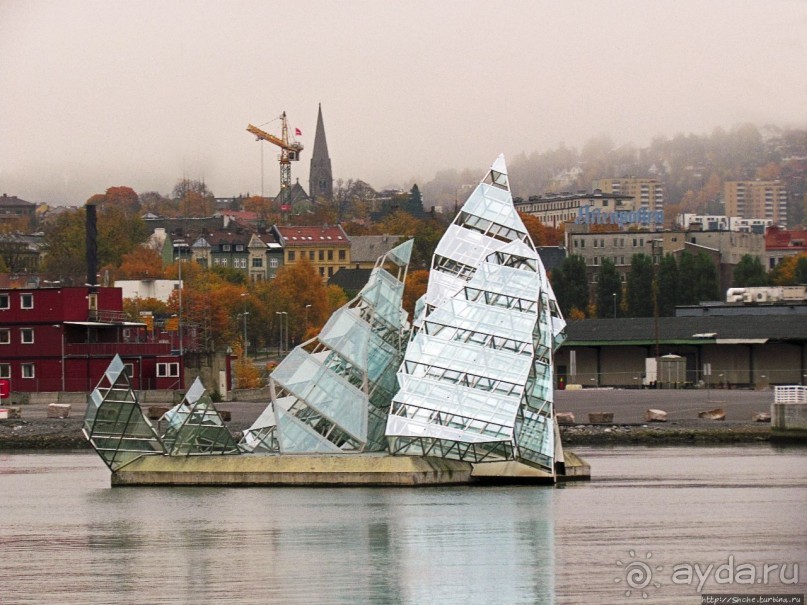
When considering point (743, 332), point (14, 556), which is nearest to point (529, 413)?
point (14, 556)

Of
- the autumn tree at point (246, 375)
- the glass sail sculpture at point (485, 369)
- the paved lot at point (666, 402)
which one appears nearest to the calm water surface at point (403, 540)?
the glass sail sculpture at point (485, 369)

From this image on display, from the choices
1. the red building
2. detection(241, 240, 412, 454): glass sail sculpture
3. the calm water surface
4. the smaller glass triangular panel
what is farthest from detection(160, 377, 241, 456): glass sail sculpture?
the red building

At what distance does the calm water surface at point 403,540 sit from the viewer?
153 ft

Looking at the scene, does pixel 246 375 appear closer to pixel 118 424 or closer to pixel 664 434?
pixel 664 434

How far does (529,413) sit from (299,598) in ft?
87.2

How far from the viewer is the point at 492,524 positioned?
59938mm

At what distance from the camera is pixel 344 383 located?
74.0 metres

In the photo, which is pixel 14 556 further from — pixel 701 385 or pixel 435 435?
pixel 701 385

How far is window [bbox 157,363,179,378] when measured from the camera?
425ft

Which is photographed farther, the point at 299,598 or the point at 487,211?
the point at 487,211

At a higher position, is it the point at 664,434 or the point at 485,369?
the point at 485,369

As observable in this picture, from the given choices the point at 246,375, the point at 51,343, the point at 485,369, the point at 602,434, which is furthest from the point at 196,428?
the point at 246,375

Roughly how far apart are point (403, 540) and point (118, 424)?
1952 centimetres

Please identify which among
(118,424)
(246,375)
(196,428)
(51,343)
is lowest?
(246,375)
